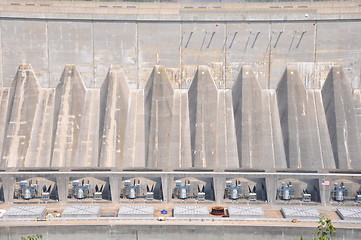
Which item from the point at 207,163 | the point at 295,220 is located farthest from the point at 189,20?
the point at 295,220

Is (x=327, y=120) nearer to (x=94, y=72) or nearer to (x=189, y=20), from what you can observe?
(x=189, y=20)

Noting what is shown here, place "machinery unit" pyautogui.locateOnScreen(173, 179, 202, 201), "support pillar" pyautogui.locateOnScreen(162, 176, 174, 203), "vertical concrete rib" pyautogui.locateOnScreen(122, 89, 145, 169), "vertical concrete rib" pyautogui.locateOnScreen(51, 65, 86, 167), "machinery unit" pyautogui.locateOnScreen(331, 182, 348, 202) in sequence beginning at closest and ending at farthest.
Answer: "support pillar" pyautogui.locateOnScreen(162, 176, 174, 203) < "machinery unit" pyautogui.locateOnScreen(173, 179, 202, 201) < "machinery unit" pyautogui.locateOnScreen(331, 182, 348, 202) < "vertical concrete rib" pyautogui.locateOnScreen(51, 65, 86, 167) < "vertical concrete rib" pyautogui.locateOnScreen(122, 89, 145, 169)

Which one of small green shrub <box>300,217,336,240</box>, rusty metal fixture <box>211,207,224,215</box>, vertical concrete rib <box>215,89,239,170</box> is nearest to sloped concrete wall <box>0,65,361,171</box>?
vertical concrete rib <box>215,89,239,170</box>

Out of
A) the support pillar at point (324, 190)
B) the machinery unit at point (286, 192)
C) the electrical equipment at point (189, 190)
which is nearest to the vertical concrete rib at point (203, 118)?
the electrical equipment at point (189, 190)

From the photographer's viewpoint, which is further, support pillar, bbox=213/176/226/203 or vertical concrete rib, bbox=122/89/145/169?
vertical concrete rib, bbox=122/89/145/169

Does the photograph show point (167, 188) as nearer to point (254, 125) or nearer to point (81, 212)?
point (81, 212)

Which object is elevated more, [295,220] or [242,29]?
[242,29]

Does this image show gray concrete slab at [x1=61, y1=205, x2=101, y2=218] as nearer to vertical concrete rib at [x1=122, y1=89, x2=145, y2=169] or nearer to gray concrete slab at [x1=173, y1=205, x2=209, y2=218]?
gray concrete slab at [x1=173, y1=205, x2=209, y2=218]
